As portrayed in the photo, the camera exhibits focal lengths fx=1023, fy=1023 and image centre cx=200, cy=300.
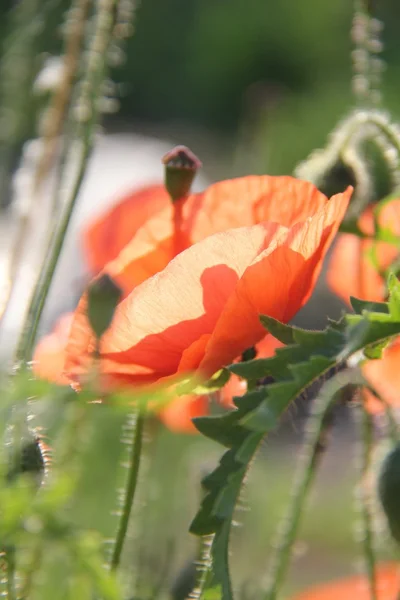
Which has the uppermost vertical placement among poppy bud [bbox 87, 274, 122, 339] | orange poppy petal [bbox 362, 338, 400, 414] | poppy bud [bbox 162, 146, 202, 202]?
poppy bud [bbox 162, 146, 202, 202]

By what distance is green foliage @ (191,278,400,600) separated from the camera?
241 mm

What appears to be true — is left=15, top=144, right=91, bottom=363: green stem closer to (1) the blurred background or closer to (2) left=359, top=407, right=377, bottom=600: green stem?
(2) left=359, top=407, right=377, bottom=600: green stem

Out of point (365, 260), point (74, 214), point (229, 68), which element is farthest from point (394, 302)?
point (229, 68)

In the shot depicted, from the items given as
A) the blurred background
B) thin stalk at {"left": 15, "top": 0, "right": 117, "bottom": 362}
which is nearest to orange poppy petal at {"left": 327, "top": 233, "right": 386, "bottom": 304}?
thin stalk at {"left": 15, "top": 0, "right": 117, "bottom": 362}

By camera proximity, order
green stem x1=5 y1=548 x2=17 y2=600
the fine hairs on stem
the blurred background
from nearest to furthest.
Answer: green stem x1=5 y1=548 x2=17 y2=600
the fine hairs on stem
the blurred background

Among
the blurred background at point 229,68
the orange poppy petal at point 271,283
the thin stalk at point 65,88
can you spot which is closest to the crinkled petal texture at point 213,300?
the orange poppy petal at point 271,283

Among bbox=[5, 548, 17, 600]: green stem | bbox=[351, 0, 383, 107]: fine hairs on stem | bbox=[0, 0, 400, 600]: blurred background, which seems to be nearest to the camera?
bbox=[5, 548, 17, 600]: green stem

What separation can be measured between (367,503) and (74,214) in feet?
0.80

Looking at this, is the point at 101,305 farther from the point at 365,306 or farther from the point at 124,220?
the point at 124,220

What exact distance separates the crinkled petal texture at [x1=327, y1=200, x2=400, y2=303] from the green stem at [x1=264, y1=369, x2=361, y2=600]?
0.18ft

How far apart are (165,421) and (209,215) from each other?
0.10m

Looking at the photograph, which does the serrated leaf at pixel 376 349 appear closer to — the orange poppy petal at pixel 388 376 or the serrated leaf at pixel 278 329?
the serrated leaf at pixel 278 329

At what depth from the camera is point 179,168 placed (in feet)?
1.00

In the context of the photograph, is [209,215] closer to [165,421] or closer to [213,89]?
[165,421]
